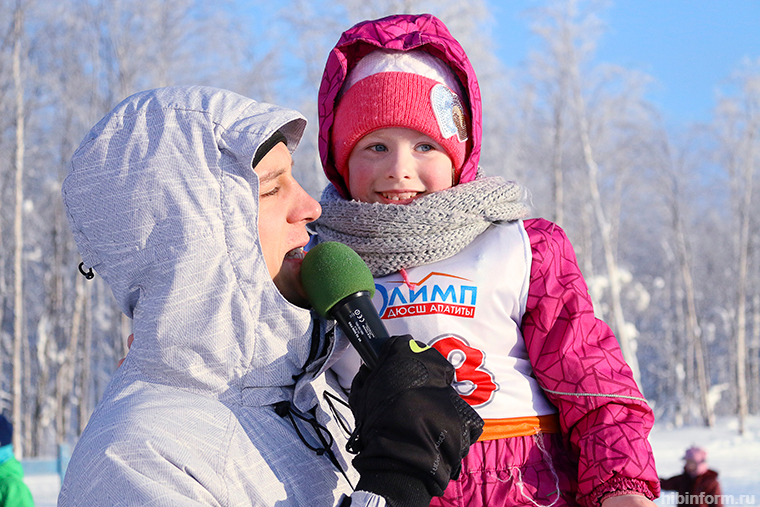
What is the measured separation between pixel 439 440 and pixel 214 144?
74 cm

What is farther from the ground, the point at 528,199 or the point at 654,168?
the point at 654,168

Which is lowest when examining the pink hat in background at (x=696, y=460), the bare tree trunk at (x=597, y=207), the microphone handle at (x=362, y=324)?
the pink hat in background at (x=696, y=460)

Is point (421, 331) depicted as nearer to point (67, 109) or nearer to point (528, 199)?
point (528, 199)

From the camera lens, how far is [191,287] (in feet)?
4.24

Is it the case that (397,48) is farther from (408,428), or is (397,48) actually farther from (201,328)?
(408,428)

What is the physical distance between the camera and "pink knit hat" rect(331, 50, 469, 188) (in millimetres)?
1985

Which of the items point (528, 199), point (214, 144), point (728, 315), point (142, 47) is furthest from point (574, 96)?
point (214, 144)

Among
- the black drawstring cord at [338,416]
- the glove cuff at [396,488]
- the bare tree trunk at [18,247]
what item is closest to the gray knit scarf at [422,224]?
the black drawstring cord at [338,416]

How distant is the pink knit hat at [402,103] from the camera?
1985 millimetres

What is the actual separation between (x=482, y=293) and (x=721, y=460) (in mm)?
15247

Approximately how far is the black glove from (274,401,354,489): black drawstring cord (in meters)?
0.17

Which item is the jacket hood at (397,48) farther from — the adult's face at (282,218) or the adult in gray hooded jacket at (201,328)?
the adult in gray hooded jacket at (201,328)

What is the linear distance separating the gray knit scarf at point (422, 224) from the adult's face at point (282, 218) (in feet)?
0.95

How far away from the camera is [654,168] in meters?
20.0
